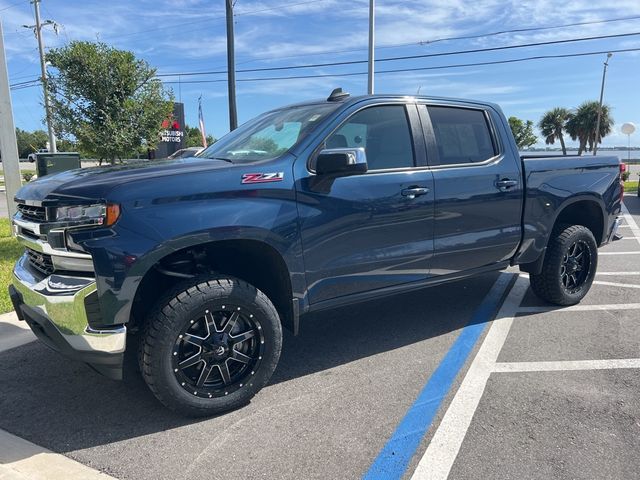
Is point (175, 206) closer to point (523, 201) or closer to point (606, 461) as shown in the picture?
point (606, 461)

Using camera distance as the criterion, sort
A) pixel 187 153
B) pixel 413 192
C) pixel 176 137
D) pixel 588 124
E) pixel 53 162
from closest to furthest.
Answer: pixel 413 192 < pixel 187 153 < pixel 53 162 < pixel 176 137 < pixel 588 124

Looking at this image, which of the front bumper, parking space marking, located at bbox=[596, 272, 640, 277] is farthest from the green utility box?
parking space marking, located at bbox=[596, 272, 640, 277]

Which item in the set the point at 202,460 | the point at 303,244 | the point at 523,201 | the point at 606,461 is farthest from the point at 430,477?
the point at 523,201

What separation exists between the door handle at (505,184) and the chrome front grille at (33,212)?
3451 millimetres

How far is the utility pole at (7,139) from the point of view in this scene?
25.3 ft

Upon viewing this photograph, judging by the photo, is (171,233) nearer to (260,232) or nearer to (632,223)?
(260,232)

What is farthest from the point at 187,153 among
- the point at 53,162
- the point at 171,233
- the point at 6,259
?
the point at 53,162

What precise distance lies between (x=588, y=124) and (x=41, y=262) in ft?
207

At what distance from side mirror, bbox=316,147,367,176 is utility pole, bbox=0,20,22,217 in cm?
641

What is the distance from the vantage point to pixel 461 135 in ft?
14.5

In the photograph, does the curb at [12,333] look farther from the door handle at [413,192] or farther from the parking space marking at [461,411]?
the parking space marking at [461,411]

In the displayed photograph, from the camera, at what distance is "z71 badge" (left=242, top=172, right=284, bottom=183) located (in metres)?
3.17

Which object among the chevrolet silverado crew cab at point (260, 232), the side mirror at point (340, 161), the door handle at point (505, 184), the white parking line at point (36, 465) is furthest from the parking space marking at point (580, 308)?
the white parking line at point (36, 465)

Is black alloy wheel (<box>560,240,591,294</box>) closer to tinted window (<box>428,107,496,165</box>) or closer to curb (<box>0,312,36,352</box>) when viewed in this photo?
tinted window (<box>428,107,496,165</box>)
